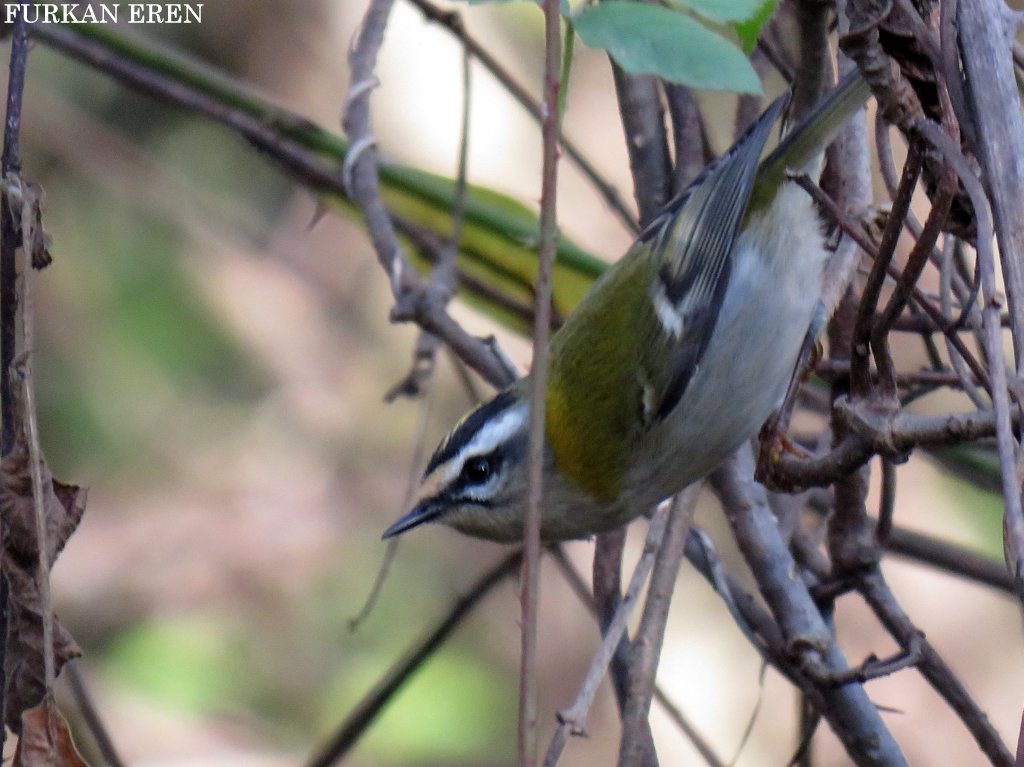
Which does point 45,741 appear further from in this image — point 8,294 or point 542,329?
point 542,329

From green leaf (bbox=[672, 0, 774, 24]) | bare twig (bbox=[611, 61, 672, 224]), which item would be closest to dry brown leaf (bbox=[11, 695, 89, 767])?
A: green leaf (bbox=[672, 0, 774, 24])

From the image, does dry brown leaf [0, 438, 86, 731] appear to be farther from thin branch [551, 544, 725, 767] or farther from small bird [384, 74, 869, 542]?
thin branch [551, 544, 725, 767]

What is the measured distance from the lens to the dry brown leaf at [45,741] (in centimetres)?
148

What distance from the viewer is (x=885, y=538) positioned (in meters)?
2.35

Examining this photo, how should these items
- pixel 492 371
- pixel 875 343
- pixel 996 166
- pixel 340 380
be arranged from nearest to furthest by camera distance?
pixel 996 166
pixel 875 343
pixel 492 371
pixel 340 380

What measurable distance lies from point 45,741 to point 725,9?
1.17 m

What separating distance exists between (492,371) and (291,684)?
2.02 m

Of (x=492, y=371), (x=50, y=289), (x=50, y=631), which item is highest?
(x=50, y=289)

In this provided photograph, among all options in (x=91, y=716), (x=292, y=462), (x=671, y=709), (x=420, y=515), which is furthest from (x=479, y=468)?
(x=292, y=462)

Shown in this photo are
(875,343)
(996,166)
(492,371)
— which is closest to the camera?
(996,166)

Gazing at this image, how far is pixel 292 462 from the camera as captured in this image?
5.04 meters

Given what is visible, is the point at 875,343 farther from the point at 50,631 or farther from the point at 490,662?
the point at 490,662

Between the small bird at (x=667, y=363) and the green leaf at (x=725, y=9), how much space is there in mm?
1020

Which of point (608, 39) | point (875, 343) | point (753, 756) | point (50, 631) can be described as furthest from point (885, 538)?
point (753, 756)
